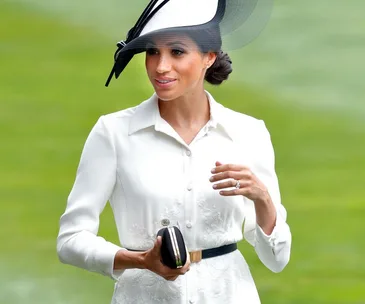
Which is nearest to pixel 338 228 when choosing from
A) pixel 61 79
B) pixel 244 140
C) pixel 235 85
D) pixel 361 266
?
pixel 361 266

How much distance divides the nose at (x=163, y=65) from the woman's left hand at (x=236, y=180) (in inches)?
12.4

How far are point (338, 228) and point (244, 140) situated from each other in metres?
4.08

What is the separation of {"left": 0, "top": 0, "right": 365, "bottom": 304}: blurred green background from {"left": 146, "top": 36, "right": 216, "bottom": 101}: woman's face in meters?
3.28

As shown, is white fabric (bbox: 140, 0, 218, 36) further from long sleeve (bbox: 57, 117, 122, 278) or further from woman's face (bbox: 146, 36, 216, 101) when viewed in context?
long sleeve (bbox: 57, 117, 122, 278)

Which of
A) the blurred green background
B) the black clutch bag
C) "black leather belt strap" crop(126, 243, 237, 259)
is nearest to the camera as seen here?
the black clutch bag

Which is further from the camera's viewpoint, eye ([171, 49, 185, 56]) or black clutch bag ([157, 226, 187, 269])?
eye ([171, 49, 185, 56])

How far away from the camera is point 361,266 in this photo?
7.06 m

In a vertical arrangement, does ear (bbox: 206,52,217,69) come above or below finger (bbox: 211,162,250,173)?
above

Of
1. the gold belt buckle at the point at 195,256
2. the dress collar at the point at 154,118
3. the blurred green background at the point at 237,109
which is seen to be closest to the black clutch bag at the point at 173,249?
the gold belt buckle at the point at 195,256

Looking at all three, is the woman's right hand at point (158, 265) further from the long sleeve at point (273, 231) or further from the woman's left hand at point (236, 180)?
the long sleeve at point (273, 231)

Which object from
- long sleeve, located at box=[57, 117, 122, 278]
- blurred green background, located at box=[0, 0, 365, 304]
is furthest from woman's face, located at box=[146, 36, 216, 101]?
blurred green background, located at box=[0, 0, 365, 304]

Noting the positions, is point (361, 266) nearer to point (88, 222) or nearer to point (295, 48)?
point (295, 48)

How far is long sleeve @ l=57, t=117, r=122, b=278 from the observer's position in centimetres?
341

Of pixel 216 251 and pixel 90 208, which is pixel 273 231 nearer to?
pixel 216 251
